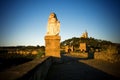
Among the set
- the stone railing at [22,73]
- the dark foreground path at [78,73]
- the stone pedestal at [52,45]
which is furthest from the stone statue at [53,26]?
the stone railing at [22,73]


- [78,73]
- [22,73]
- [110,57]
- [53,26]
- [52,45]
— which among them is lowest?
[78,73]

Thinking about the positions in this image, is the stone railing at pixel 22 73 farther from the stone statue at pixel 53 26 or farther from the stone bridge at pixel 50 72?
the stone statue at pixel 53 26

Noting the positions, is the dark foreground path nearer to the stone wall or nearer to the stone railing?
the stone railing

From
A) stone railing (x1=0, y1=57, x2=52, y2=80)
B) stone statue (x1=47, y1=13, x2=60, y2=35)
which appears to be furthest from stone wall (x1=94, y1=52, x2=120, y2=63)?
stone railing (x1=0, y1=57, x2=52, y2=80)

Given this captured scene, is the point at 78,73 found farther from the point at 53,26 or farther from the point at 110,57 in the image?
the point at 110,57

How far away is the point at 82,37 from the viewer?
89.9 meters

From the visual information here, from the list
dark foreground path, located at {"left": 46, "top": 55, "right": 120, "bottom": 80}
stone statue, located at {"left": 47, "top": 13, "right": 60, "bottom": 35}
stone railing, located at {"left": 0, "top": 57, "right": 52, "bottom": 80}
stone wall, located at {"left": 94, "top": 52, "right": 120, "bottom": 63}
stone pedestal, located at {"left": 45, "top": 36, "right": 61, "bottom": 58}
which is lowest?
dark foreground path, located at {"left": 46, "top": 55, "right": 120, "bottom": 80}

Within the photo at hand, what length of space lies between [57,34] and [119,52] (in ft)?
25.8

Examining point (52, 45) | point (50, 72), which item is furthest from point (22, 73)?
point (52, 45)

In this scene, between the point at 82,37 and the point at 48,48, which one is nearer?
the point at 48,48

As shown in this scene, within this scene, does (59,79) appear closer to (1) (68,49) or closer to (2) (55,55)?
(2) (55,55)

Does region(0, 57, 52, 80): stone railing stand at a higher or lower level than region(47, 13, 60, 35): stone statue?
lower

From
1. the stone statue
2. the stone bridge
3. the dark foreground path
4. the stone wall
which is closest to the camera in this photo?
the stone bridge

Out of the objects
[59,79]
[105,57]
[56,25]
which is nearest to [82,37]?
[105,57]
